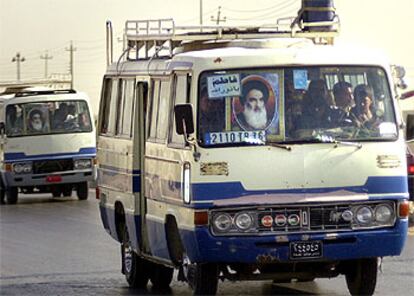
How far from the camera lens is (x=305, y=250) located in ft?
38.1

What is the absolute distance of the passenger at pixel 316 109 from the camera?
39.1ft

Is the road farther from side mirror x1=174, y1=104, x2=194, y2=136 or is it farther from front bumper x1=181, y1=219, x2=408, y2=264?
side mirror x1=174, y1=104, x2=194, y2=136

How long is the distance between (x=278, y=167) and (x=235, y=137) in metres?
0.47

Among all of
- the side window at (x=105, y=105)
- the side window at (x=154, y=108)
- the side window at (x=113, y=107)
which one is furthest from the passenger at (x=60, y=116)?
the side window at (x=154, y=108)

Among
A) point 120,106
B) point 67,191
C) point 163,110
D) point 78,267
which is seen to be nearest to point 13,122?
point 67,191

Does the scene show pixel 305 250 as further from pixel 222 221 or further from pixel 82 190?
pixel 82 190

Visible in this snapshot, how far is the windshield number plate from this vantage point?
1173 centimetres

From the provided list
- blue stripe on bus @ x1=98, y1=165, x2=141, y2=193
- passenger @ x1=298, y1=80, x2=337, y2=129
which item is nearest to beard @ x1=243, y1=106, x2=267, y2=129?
passenger @ x1=298, y1=80, x2=337, y2=129

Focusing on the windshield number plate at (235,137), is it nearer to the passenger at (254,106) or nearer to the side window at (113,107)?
the passenger at (254,106)

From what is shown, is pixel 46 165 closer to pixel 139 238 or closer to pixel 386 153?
pixel 139 238

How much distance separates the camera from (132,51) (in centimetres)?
1489

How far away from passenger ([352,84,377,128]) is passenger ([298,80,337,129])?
237 millimetres

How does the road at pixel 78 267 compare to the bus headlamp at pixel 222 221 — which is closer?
the bus headlamp at pixel 222 221

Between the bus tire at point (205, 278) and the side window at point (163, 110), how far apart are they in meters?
1.44
